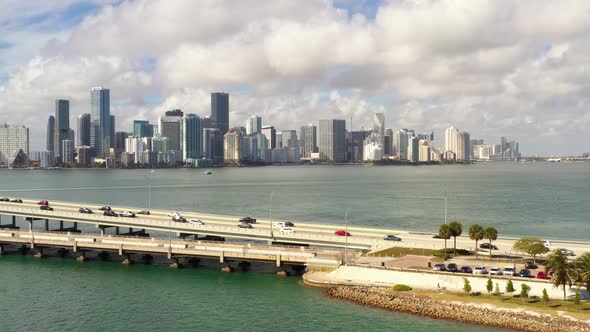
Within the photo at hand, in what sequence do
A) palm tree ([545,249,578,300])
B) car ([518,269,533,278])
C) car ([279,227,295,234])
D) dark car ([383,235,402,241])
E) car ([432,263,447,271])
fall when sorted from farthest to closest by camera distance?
car ([279,227,295,234]), dark car ([383,235,402,241]), car ([432,263,447,271]), car ([518,269,533,278]), palm tree ([545,249,578,300])

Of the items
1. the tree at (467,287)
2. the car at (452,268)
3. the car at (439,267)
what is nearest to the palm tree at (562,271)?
the tree at (467,287)

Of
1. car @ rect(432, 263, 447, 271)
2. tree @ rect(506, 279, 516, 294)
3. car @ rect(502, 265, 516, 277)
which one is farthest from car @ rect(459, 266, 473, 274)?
tree @ rect(506, 279, 516, 294)

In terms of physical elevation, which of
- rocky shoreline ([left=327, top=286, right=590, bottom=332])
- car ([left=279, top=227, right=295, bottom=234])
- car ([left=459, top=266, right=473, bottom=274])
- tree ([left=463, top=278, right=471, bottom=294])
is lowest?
rocky shoreline ([left=327, top=286, right=590, bottom=332])

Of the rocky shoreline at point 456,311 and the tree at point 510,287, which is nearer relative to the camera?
the rocky shoreline at point 456,311

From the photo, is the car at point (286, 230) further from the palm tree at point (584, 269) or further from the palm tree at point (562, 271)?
the palm tree at point (584, 269)

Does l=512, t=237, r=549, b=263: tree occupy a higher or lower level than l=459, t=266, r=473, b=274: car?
higher

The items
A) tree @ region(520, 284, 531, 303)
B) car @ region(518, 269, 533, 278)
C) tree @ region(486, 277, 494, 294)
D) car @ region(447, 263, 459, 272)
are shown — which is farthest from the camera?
car @ region(447, 263, 459, 272)

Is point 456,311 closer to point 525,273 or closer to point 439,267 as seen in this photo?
point 439,267

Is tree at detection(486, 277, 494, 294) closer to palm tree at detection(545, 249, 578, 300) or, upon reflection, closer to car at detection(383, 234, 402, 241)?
palm tree at detection(545, 249, 578, 300)
